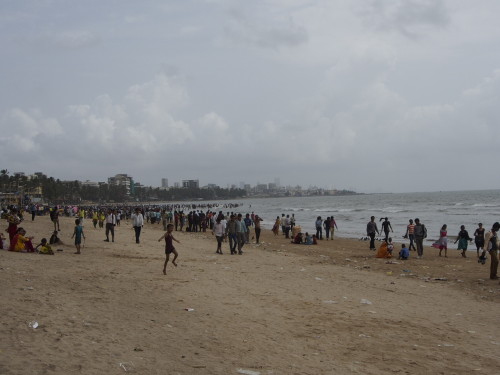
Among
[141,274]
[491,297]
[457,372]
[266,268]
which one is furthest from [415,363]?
[266,268]

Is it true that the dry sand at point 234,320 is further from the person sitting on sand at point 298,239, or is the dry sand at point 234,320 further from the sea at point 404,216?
the sea at point 404,216

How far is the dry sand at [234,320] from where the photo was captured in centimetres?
587

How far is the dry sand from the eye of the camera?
5871mm

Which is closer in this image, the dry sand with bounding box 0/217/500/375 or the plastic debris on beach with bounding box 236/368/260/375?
the plastic debris on beach with bounding box 236/368/260/375

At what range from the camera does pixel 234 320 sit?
311 inches

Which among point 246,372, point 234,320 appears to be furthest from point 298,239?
point 246,372

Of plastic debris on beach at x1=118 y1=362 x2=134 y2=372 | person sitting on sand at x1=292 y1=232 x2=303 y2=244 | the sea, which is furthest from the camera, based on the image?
the sea

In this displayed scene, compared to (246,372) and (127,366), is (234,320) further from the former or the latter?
(127,366)

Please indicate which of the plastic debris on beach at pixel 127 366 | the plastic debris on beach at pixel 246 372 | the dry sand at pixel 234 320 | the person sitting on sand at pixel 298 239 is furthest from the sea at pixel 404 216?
the plastic debris on beach at pixel 127 366

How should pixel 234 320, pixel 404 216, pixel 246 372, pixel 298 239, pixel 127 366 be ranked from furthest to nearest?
1. pixel 404 216
2. pixel 298 239
3. pixel 234 320
4. pixel 246 372
5. pixel 127 366

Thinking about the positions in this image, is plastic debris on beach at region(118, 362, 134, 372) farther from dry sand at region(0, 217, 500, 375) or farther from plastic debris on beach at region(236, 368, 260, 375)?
plastic debris on beach at region(236, 368, 260, 375)

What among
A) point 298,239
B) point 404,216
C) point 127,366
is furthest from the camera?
point 404,216

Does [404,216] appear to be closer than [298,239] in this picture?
No

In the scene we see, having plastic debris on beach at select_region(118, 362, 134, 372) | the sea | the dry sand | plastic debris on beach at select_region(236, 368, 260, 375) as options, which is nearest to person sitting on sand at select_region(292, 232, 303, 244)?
the sea
